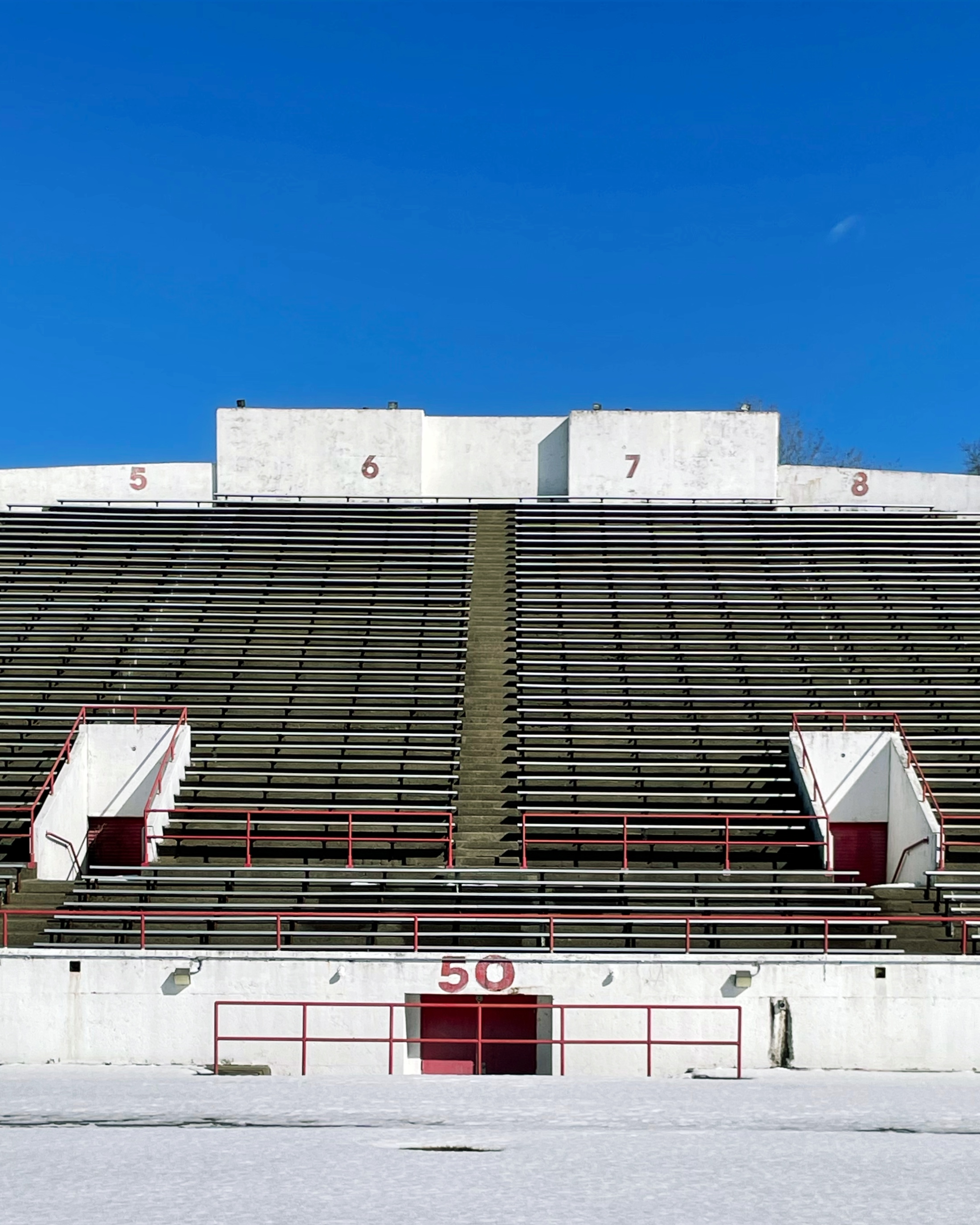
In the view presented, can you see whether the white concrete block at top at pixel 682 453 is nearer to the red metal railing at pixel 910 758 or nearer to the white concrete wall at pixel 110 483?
the white concrete wall at pixel 110 483

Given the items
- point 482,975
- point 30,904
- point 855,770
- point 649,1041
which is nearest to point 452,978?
point 482,975

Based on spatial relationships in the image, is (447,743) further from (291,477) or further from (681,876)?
(291,477)

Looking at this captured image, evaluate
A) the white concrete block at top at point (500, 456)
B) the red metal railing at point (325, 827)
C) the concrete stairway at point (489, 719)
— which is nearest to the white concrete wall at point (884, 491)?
the white concrete block at top at point (500, 456)

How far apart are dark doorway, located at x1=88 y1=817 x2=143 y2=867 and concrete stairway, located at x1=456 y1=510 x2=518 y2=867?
520 cm

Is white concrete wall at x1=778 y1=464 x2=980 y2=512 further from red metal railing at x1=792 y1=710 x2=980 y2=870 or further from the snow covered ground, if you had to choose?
the snow covered ground

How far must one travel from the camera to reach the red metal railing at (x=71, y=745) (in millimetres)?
17188

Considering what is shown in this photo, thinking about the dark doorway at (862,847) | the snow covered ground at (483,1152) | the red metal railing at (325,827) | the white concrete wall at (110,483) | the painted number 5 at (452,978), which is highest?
the white concrete wall at (110,483)

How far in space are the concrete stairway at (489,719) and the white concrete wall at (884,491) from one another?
815 cm

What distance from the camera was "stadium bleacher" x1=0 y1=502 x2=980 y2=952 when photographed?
1543cm

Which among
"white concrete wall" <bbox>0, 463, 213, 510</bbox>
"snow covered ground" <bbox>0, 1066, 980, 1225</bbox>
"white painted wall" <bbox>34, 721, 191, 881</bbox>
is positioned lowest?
"snow covered ground" <bbox>0, 1066, 980, 1225</bbox>

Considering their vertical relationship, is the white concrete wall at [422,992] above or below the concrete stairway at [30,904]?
below

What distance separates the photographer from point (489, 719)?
811 inches

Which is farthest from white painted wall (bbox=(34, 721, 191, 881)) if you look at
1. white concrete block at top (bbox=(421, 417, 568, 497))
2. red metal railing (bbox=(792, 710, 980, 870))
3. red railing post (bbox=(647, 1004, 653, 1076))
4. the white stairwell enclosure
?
white concrete block at top (bbox=(421, 417, 568, 497))

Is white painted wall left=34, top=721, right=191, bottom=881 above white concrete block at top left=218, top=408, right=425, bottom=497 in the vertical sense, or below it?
below
